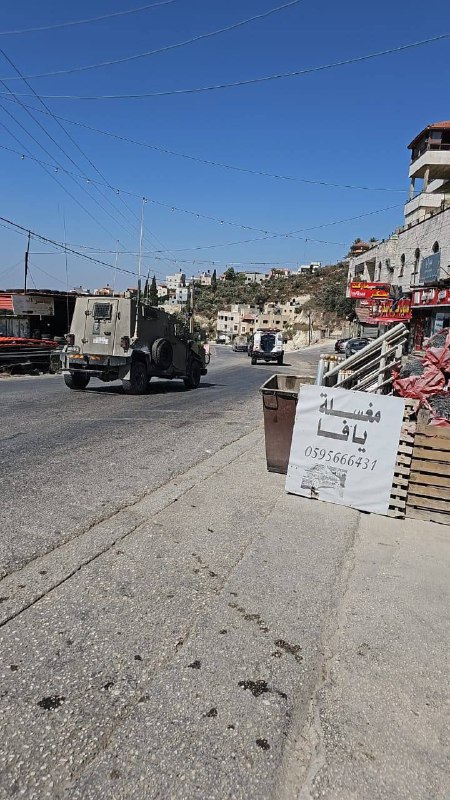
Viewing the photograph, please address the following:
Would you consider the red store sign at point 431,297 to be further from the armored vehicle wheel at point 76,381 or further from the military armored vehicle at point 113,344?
the armored vehicle wheel at point 76,381

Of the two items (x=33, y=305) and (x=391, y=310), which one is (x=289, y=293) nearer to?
(x=391, y=310)

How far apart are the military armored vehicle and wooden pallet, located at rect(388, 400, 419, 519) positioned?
964cm

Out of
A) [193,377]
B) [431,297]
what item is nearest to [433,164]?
[431,297]

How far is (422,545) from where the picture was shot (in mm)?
4781

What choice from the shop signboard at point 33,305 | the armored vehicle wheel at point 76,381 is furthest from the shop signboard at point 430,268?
the shop signboard at point 33,305

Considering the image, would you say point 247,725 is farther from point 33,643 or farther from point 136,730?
point 33,643

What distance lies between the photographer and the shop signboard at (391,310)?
3831 centimetres

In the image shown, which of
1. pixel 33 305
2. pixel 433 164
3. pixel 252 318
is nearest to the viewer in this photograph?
pixel 33 305

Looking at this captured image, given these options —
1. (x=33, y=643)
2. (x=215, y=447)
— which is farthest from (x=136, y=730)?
(x=215, y=447)

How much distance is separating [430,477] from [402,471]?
0.28 metres

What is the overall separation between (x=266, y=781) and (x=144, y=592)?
1.59m

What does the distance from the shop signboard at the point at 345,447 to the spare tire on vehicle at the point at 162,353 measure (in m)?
9.41

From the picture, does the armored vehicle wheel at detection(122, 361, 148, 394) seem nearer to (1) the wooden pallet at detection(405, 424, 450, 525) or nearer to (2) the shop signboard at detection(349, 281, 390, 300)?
(1) the wooden pallet at detection(405, 424, 450, 525)

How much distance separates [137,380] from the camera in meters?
14.3
